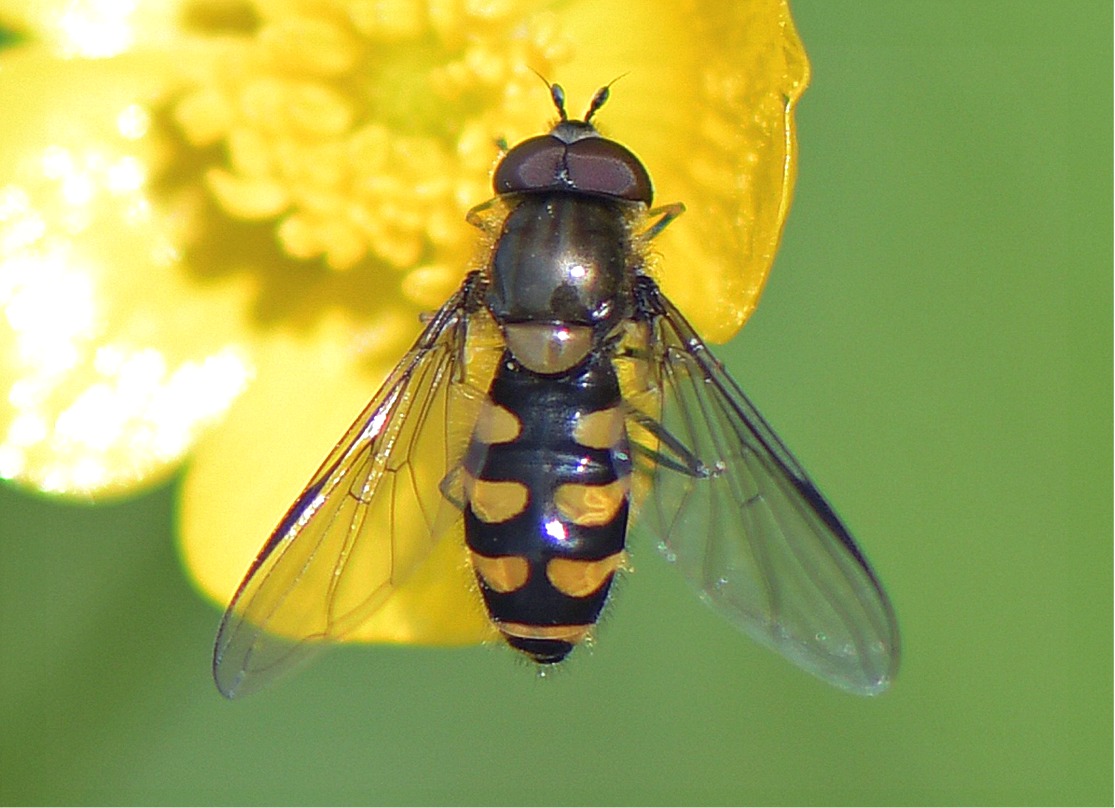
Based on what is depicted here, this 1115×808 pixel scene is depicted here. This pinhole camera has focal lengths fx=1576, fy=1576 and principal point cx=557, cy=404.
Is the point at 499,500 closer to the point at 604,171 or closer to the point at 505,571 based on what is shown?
the point at 505,571

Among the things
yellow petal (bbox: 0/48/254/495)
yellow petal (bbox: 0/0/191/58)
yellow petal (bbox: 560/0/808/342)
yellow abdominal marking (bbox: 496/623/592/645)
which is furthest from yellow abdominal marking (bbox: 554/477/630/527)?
yellow petal (bbox: 0/0/191/58)

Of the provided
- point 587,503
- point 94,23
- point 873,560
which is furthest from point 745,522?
point 94,23

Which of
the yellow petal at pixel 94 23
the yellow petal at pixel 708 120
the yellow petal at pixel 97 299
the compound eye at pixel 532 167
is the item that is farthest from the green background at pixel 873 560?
the compound eye at pixel 532 167

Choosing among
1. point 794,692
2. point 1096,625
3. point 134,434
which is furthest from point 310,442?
point 1096,625

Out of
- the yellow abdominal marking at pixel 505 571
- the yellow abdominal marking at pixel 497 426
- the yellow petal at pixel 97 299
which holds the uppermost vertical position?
the yellow petal at pixel 97 299

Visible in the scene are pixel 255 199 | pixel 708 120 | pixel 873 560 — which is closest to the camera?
pixel 708 120

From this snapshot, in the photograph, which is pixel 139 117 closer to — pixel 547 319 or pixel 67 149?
pixel 67 149

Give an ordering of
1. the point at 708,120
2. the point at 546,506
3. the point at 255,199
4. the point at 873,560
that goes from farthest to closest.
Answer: the point at 873,560, the point at 255,199, the point at 708,120, the point at 546,506

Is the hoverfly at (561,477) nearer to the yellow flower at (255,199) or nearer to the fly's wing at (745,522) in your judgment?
the fly's wing at (745,522)
